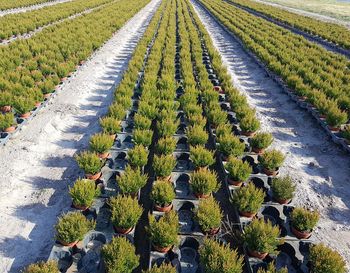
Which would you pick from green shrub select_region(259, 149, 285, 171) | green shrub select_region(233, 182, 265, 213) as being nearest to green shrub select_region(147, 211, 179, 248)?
green shrub select_region(233, 182, 265, 213)

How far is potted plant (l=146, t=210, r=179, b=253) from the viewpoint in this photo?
5105 mm

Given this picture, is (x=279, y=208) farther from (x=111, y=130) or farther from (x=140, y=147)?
(x=111, y=130)

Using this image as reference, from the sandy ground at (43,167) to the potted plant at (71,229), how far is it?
1.95 ft

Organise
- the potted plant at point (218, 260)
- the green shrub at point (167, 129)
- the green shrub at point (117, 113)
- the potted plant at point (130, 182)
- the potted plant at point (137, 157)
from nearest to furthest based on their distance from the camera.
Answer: the potted plant at point (218, 260)
the potted plant at point (130, 182)
the potted plant at point (137, 157)
the green shrub at point (167, 129)
the green shrub at point (117, 113)

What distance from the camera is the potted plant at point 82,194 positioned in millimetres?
A: 5840

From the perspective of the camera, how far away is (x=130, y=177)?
625cm

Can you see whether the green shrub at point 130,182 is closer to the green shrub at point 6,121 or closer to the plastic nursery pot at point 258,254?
the plastic nursery pot at point 258,254

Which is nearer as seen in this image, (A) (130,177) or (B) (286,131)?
(A) (130,177)

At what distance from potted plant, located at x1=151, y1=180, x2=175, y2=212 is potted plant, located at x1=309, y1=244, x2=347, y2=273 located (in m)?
2.70

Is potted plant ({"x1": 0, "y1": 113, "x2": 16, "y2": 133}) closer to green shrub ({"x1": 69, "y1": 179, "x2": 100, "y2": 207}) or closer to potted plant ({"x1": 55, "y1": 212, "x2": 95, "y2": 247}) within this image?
green shrub ({"x1": 69, "y1": 179, "x2": 100, "y2": 207})

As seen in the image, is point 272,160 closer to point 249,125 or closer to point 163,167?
point 249,125

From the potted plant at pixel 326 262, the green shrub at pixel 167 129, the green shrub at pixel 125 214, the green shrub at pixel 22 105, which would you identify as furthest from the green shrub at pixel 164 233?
the green shrub at pixel 22 105

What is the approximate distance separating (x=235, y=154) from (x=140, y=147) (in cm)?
241

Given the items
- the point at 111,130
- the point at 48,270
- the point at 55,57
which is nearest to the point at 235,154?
the point at 111,130
